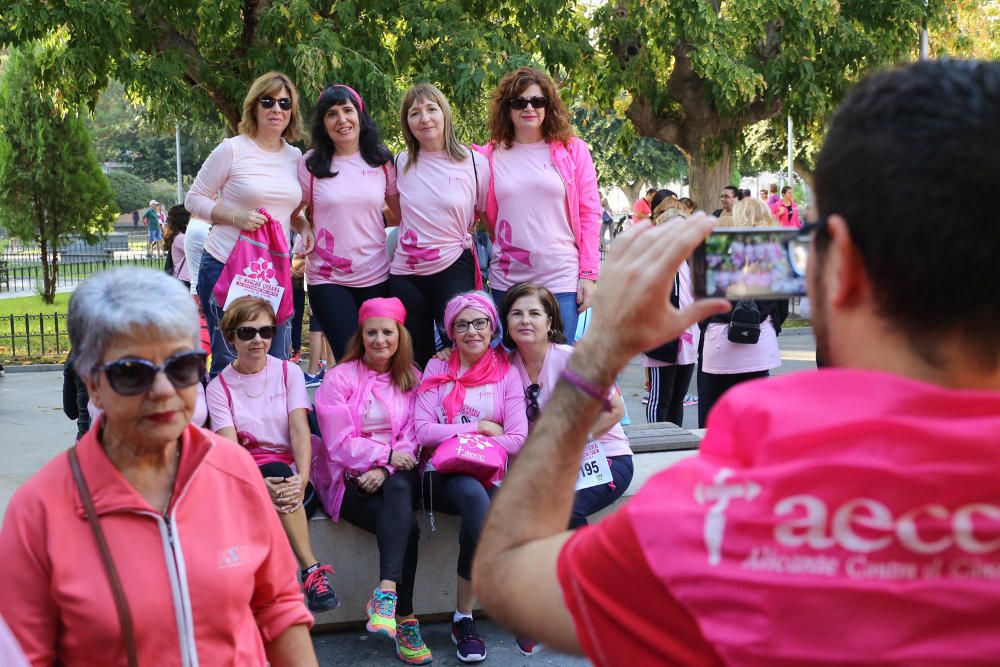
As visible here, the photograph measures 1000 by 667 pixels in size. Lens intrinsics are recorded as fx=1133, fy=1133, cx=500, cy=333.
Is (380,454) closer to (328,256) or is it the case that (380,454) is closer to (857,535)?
(328,256)

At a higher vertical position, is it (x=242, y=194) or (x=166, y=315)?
(x=242, y=194)

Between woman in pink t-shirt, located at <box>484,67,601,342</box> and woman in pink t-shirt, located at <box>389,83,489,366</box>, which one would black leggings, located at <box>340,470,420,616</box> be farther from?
woman in pink t-shirt, located at <box>484,67,601,342</box>

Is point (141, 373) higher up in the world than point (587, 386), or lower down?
lower down

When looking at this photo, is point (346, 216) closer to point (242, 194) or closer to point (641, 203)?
point (242, 194)

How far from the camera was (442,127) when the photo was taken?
625 centimetres

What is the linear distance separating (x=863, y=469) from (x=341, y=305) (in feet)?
17.2

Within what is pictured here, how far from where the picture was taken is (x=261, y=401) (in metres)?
5.55

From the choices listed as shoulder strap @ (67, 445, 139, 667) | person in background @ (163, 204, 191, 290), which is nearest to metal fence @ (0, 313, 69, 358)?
person in background @ (163, 204, 191, 290)

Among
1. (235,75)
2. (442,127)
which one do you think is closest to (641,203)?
(235,75)

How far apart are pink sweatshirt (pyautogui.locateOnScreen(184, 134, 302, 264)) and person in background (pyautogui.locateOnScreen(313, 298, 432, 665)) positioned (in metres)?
0.87

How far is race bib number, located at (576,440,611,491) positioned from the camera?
559cm

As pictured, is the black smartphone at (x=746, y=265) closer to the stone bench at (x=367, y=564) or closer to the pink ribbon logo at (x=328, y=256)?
the stone bench at (x=367, y=564)

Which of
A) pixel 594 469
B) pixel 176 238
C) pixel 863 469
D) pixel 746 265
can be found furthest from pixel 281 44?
pixel 863 469

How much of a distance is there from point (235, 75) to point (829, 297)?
1221 cm
